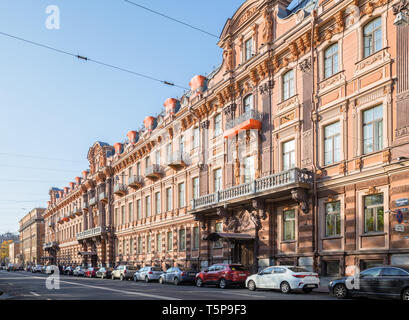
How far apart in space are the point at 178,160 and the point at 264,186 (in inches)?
521

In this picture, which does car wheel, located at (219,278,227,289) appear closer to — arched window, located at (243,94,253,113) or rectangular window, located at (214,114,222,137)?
arched window, located at (243,94,253,113)

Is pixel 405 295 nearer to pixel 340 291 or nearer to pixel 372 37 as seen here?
pixel 340 291

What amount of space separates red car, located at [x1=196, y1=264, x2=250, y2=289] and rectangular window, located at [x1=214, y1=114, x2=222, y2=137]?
38.3ft

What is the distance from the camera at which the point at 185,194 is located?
128 feet

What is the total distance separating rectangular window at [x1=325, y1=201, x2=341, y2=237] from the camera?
2388 centimetres

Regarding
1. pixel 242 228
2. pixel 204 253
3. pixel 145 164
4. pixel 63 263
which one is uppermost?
pixel 145 164

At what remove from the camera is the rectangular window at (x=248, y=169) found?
30.7 meters

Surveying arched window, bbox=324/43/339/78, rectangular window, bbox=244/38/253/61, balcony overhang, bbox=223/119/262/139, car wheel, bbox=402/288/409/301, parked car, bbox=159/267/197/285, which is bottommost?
parked car, bbox=159/267/197/285

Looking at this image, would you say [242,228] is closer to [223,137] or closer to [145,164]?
[223,137]

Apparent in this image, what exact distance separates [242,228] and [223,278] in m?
5.88

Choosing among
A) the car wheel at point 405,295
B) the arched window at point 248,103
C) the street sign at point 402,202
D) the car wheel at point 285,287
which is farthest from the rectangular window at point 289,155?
the car wheel at point 405,295

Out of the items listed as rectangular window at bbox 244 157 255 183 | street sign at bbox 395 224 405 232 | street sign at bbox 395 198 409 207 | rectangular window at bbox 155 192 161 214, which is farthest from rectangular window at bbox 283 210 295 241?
rectangular window at bbox 155 192 161 214

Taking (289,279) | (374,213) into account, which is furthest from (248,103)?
(289,279)

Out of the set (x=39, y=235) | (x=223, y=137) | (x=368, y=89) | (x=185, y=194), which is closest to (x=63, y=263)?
(x=39, y=235)
